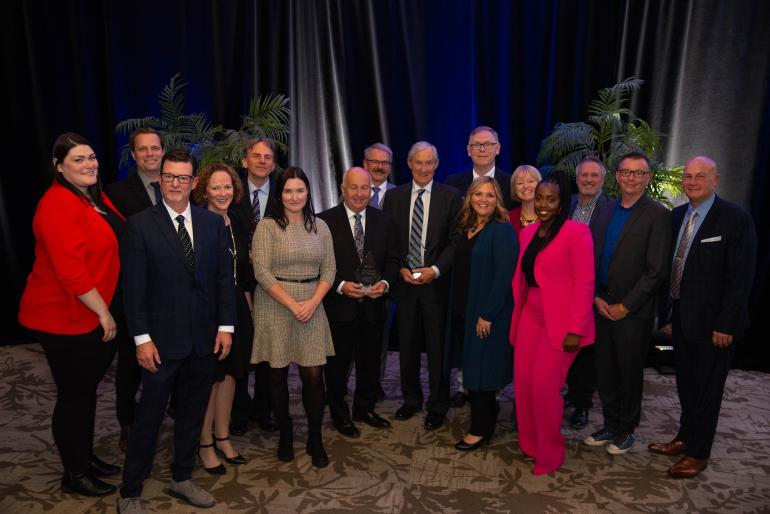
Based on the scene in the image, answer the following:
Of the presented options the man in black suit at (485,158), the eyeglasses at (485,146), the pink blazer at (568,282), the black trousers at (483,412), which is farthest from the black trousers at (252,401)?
the eyeglasses at (485,146)

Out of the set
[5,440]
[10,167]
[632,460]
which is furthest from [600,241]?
[10,167]

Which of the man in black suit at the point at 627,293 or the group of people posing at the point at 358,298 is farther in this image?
the man in black suit at the point at 627,293

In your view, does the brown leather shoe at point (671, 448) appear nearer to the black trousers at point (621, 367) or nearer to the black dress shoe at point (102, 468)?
the black trousers at point (621, 367)

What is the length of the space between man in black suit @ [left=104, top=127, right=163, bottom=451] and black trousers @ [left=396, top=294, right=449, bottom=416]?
165cm

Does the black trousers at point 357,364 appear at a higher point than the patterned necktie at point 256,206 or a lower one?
lower

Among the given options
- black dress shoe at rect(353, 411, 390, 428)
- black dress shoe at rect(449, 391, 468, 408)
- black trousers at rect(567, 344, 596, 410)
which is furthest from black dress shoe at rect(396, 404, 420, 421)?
black trousers at rect(567, 344, 596, 410)

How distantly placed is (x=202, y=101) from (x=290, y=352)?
394 centimetres

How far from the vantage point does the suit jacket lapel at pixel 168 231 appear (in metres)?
2.59

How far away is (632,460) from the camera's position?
3.47 meters

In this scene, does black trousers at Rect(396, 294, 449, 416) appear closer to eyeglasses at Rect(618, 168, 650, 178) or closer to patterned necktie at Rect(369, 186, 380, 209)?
patterned necktie at Rect(369, 186, 380, 209)

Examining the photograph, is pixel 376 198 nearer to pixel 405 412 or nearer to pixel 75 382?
pixel 405 412

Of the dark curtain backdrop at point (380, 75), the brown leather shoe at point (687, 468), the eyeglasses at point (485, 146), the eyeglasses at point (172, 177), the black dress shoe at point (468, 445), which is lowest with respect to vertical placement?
the black dress shoe at point (468, 445)

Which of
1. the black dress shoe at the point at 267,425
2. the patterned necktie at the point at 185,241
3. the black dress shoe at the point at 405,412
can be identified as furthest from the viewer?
the black dress shoe at the point at 405,412

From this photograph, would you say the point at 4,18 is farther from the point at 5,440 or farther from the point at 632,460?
the point at 632,460
